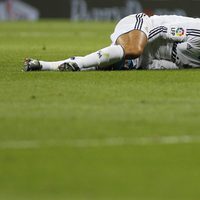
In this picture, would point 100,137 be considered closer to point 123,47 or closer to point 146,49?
point 123,47

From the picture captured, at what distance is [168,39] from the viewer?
39.4 ft

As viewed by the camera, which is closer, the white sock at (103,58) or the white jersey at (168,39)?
the white sock at (103,58)

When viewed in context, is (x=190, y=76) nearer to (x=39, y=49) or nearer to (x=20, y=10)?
(x=39, y=49)

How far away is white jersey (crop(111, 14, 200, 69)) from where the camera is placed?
11.9m

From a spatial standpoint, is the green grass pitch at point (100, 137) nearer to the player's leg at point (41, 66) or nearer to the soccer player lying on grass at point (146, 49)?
the soccer player lying on grass at point (146, 49)

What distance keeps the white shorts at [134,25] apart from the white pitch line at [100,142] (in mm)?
5057

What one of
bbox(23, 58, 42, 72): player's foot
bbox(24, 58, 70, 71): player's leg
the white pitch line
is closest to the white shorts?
bbox(24, 58, 70, 71): player's leg

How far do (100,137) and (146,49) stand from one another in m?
5.15

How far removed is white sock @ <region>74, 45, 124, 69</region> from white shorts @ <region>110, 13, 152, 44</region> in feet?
1.25

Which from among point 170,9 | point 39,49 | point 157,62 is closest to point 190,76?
point 157,62

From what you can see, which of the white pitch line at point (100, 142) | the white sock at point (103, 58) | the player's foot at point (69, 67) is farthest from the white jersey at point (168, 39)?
the white pitch line at point (100, 142)

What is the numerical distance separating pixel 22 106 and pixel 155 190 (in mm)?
3309

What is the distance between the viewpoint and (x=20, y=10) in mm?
38625

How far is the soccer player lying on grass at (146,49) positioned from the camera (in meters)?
11.7
